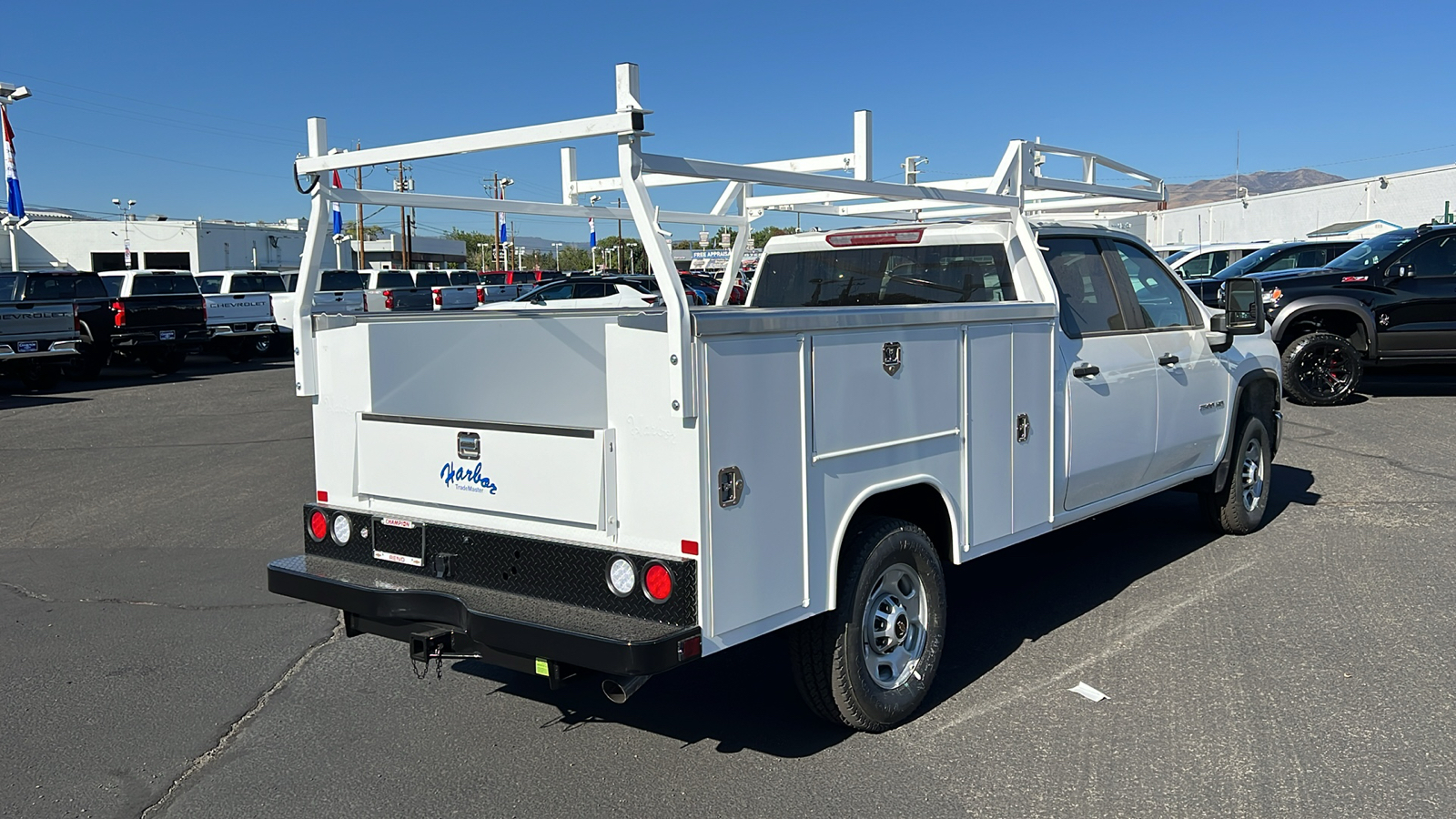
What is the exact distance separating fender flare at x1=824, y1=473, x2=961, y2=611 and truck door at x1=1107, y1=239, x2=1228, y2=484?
2.33 m

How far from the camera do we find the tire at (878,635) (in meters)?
4.39

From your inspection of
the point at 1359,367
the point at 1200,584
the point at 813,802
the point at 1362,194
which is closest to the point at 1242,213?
the point at 1362,194

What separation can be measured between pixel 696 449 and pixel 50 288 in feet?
65.6

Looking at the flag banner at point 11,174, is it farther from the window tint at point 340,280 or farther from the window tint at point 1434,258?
the window tint at point 1434,258

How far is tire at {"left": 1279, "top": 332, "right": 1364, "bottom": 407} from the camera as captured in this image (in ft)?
45.9

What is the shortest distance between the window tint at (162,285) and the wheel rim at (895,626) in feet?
72.6

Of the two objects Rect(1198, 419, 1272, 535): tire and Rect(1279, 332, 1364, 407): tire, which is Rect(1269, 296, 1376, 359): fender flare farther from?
Rect(1198, 419, 1272, 535): tire

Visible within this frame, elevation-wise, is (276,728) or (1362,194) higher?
(1362,194)

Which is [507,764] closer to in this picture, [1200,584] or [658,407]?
[658,407]

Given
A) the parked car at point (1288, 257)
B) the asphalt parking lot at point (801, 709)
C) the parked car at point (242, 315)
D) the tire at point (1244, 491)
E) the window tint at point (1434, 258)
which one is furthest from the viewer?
the parked car at point (242, 315)

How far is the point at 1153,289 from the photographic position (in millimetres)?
6883

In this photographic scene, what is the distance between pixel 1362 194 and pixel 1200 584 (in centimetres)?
4241

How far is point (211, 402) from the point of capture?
1716 centimetres

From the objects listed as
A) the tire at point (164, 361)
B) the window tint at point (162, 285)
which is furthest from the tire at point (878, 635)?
the window tint at point (162, 285)
